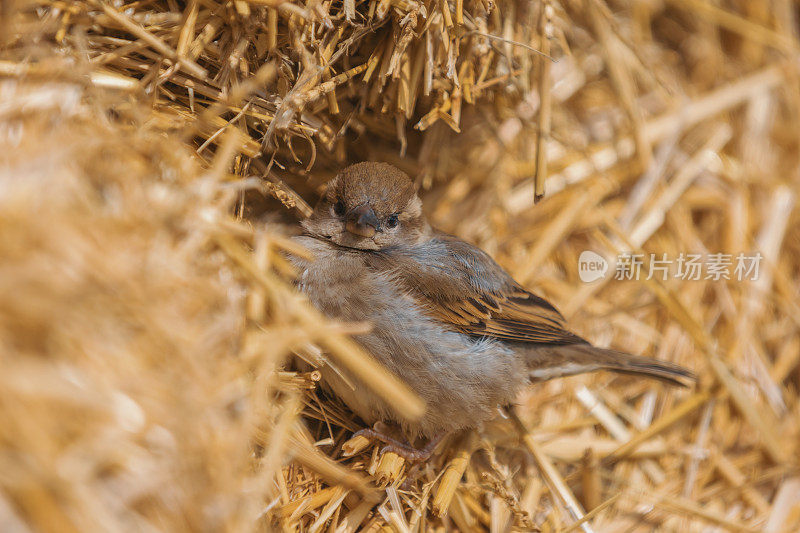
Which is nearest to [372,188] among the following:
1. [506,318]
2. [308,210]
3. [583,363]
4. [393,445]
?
[308,210]

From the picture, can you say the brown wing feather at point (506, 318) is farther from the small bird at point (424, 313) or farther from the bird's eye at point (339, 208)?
the bird's eye at point (339, 208)

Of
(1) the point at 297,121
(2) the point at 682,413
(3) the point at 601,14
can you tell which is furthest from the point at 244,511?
(3) the point at 601,14

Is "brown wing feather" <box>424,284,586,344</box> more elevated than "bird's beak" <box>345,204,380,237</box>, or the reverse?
"bird's beak" <box>345,204,380,237</box>

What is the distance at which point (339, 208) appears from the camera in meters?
2.93

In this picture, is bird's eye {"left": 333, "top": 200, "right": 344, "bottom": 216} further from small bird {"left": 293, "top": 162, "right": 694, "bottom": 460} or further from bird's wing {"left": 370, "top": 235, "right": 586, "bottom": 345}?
bird's wing {"left": 370, "top": 235, "right": 586, "bottom": 345}

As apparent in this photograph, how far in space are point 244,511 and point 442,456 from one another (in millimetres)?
1519

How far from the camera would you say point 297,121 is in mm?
2658

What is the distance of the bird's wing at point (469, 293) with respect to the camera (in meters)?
2.77

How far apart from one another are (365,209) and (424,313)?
21.7 inches

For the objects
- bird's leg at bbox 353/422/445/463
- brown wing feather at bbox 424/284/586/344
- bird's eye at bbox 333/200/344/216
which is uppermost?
bird's eye at bbox 333/200/344/216

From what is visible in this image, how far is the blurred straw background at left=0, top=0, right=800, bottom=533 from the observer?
1.46 meters

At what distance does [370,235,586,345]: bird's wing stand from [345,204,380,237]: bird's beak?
0.45 ft

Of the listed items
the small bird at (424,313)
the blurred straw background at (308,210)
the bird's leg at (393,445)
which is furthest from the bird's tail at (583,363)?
the bird's leg at (393,445)

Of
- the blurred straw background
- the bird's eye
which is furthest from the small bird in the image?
the blurred straw background
